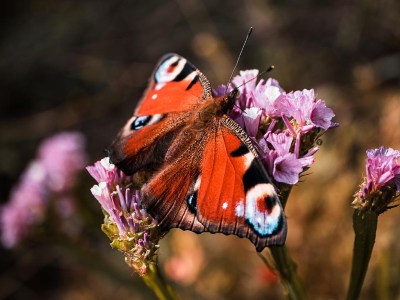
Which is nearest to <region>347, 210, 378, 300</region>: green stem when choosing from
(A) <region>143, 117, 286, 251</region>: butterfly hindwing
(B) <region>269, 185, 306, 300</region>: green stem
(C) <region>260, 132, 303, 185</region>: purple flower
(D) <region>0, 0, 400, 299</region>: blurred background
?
(B) <region>269, 185, 306, 300</region>: green stem

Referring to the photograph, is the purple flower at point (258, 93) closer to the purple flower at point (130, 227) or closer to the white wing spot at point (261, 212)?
the white wing spot at point (261, 212)

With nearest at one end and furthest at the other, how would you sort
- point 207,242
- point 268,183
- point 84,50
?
point 268,183 < point 207,242 < point 84,50

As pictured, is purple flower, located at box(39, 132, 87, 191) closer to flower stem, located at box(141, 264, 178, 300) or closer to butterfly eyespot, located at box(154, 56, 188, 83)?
butterfly eyespot, located at box(154, 56, 188, 83)

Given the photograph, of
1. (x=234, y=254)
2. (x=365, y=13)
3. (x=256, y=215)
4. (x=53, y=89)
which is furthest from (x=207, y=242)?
(x=53, y=89)

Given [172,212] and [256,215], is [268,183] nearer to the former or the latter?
[256,215]

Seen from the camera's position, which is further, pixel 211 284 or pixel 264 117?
pixel 211 284

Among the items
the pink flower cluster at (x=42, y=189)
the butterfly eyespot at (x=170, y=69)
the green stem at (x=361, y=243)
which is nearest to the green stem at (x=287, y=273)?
the green stem at (x=361, y=243)
